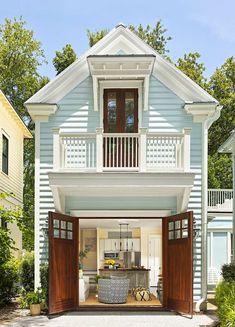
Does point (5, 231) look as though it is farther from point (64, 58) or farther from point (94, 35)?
point (94, 35)

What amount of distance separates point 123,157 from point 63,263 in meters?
3.26

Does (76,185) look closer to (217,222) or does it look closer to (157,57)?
(157,57)

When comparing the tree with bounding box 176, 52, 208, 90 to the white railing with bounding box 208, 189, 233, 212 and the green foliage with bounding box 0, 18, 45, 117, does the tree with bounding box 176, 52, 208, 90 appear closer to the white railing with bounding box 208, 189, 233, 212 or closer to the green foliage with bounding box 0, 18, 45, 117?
the white railing with bounding box 208, 189, 233, 212

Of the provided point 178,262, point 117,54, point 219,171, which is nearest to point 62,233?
point 178,262

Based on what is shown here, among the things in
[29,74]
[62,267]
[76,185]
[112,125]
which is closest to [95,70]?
[112,125]

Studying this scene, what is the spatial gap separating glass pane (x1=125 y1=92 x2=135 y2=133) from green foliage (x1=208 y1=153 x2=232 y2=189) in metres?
18.2

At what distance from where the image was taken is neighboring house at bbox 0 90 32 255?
20.1 metres

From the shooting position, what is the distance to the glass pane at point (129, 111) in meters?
16.1

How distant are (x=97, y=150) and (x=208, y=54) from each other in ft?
63.3

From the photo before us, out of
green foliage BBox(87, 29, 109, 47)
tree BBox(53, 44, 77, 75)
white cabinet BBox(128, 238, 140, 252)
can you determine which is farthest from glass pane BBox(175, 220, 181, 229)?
green foliage BBox(87, 29, 109, 47)

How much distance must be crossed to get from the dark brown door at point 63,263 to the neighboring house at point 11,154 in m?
4.94

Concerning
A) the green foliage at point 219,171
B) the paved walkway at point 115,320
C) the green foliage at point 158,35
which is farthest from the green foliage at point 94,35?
the paved walkway at point 115,320

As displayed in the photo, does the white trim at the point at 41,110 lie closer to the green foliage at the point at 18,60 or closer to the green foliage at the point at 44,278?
the green foliage at the point at 44,278

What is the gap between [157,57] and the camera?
16016 millimetres
